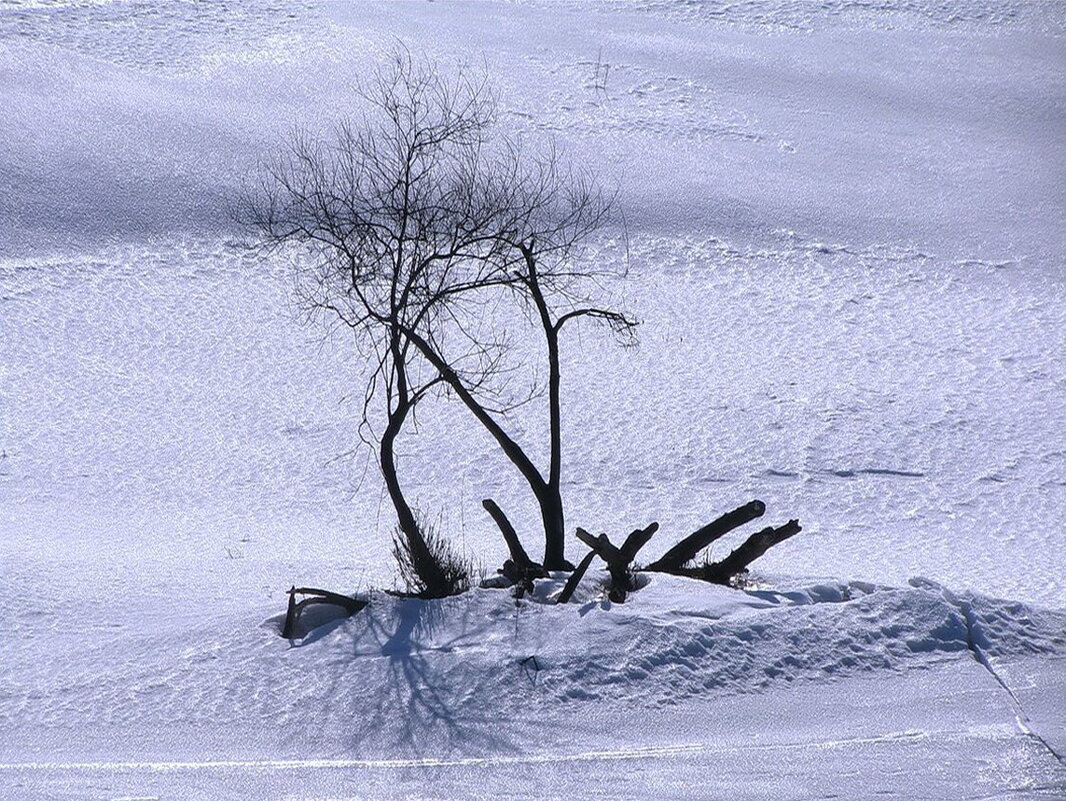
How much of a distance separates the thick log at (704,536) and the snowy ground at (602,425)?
0.80 meters

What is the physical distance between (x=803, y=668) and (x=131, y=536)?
7034mm

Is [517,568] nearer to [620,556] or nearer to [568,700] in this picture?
[620,556]

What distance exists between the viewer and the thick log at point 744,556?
9.02 m

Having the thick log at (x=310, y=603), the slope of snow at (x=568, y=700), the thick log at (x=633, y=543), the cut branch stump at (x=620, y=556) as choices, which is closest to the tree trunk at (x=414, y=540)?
the slope of snow at (x=568, y=700)

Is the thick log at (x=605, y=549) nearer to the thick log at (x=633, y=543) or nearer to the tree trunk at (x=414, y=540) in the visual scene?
the thick log at (x=633, y=543)

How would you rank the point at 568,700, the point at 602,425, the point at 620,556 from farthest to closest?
the point at 602,425 < the point at 620,556 < the point at 568,700

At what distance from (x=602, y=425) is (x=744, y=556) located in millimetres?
6831

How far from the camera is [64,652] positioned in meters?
8.37

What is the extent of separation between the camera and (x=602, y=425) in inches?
630

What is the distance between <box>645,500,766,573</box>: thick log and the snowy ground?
797 mm

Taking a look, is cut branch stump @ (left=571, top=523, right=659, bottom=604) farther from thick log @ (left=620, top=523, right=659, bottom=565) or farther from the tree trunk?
the tree trunk

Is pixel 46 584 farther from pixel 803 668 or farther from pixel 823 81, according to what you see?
pixel 823 81

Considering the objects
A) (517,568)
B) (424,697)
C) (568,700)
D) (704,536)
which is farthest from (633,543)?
(424,697)

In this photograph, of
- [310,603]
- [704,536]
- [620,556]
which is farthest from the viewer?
[704,536]
